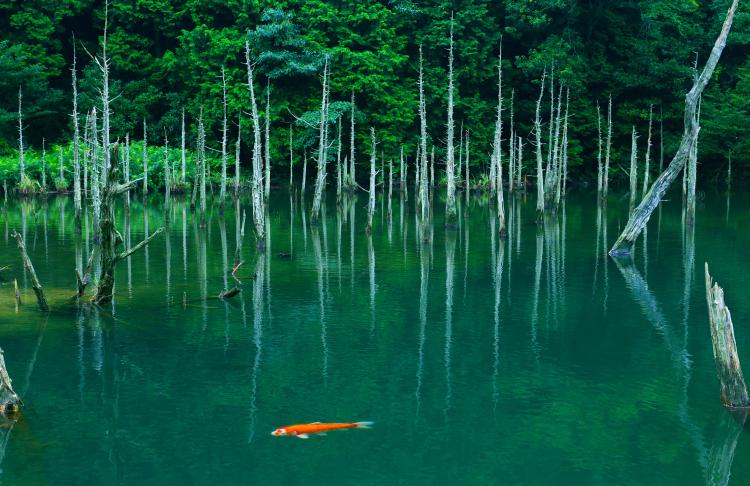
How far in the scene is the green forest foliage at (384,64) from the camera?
55.7 metres

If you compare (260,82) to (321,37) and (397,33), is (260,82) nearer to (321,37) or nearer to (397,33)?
(321,37)

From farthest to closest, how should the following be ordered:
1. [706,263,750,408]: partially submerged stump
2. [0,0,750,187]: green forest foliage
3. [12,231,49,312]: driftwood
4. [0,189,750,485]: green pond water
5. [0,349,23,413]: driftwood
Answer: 1. [0,0,750,187]: green forest foliage
2. [12,231,49,312]: driftwood
3. [0,349,23,413]: driftwood
4. [706,263,750,408]: partially submerged stump
5. [0,189,750,485]: green pond water

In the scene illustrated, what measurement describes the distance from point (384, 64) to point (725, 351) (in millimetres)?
46296

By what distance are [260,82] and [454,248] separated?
30045 mm

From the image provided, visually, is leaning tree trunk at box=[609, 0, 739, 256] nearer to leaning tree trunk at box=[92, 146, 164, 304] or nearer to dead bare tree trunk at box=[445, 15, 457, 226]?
dead bare tree trunk at box=[445, 15, 457, 226]

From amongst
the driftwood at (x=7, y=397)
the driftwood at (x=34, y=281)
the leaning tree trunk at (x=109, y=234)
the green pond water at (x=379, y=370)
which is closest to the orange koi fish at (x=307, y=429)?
the green pond water at (x=379, y=370)

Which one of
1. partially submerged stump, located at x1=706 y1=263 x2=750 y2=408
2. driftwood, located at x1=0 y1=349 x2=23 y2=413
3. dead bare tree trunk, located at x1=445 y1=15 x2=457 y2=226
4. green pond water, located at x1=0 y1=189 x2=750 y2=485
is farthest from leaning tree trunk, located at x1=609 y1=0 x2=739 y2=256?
driftwood, located at x1=0 y1=349 x2=23 y2=413

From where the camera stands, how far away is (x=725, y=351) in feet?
40.6

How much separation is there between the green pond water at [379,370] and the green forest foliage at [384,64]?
94.9 ft

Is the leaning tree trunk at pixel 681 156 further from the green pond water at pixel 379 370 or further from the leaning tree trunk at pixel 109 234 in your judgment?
the leaning tree trunk at pixel 109 234

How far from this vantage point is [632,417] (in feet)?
42.3

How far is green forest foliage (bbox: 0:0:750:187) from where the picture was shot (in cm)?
5572

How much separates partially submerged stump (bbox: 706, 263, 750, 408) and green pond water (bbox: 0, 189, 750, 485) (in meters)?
0.37

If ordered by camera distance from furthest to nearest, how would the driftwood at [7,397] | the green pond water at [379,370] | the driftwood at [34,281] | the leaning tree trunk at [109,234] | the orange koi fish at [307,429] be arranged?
1. the driftwood at [34,281]
2. the leaning tree trunk at [109,234]
3. the driftwood at [7,397]
4. the orange koi fish at [307,429]
5. the green pond water at [379,370]
